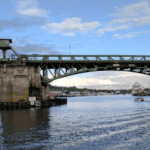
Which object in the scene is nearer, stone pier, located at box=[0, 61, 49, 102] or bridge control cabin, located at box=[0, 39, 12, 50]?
stone pier, located at box=[0, 61, 49, 102]

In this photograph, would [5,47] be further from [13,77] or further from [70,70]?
[70,70]

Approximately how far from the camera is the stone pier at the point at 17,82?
2889 inches

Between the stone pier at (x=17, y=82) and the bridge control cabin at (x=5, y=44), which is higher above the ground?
the bridge control cabin at (x=5, y=44)

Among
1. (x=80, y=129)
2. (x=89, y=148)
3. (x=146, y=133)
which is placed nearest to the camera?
(x=89, y=148)

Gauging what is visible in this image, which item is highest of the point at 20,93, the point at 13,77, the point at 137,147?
the point at 13,77

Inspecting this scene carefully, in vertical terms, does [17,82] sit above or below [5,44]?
below

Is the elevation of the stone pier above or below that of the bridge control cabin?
below

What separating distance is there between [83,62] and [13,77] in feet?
70.9

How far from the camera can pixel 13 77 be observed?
74375mm

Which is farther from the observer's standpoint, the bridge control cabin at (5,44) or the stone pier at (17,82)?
the bridge control cabin at (5,44)

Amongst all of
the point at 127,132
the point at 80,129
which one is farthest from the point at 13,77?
the point at 127,132

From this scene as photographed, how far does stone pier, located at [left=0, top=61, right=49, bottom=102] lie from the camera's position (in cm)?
7338

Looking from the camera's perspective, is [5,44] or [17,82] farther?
[5,44]

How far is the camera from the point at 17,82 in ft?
244
